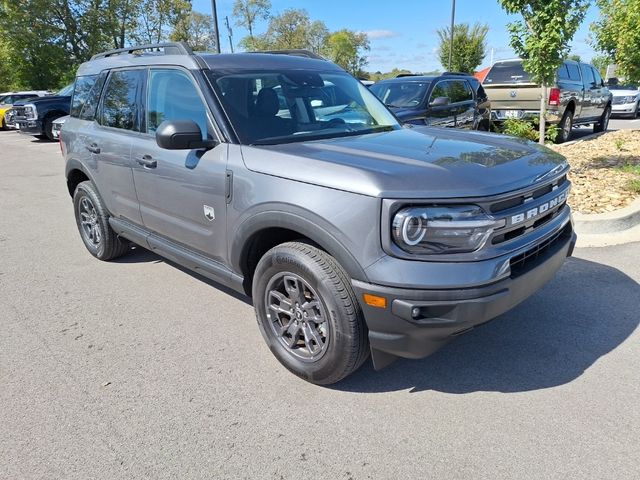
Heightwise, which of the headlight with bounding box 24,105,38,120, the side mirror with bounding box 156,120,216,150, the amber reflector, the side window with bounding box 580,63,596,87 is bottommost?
the amber reflector

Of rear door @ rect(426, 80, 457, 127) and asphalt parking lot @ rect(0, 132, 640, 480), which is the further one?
rear door @ rect(426, 80, 457, 127)

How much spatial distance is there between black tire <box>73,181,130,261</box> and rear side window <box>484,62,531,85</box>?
969 cm

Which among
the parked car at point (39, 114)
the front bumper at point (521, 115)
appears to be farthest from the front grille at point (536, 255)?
the parked car at point (39, 114)

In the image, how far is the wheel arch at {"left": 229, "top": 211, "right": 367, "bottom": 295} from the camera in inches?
98.6

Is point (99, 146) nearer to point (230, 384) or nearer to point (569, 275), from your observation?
point (230, 384)

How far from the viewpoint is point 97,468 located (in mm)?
2326

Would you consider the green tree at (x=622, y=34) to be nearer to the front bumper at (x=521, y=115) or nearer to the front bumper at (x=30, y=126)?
the front bumper at (x=521, y=115)

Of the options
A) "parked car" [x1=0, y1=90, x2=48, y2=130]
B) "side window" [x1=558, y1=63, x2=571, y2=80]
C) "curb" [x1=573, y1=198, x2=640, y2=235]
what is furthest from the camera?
"parked car" [x1=0, y1=90, x2=48, y2=130]

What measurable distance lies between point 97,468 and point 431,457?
156cm

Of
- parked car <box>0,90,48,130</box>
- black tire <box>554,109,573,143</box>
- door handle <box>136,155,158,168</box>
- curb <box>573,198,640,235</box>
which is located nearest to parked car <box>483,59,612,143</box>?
black tire <box>554,109,573,143</box>

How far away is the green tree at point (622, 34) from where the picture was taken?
906 centimetres

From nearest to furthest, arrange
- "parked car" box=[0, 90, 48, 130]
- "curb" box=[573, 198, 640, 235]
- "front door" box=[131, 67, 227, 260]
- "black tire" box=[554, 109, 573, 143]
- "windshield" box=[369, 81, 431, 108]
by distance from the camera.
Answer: "front door" box=[131, 67, 227, 260], "curb" box=[573, 198, 640, 235], "windshield" box=[369, 81, 431, 108], "black tire" box=[554, 109, 573, 143], "parked car" box=[0, 90, 48, 130]

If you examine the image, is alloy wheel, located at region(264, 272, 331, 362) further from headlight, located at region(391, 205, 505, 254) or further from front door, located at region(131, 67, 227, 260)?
headlight, located at region(391, 205, 505, 254)

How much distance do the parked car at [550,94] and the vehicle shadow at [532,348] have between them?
7658 millimetres
